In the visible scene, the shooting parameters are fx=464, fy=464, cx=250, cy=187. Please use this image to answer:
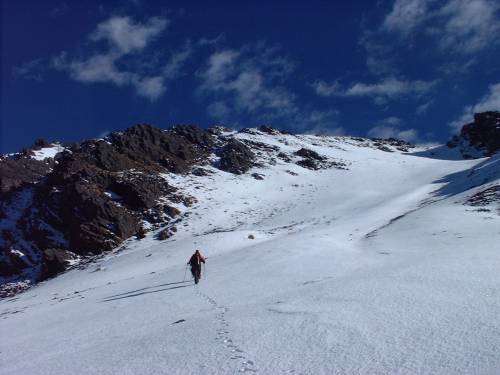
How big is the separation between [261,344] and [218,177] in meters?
58.3

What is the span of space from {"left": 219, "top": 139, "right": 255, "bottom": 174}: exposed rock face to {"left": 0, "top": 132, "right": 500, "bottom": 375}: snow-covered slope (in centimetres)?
3366

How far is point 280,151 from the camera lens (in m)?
86.9

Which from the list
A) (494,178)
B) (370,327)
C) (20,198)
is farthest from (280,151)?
(370,327)

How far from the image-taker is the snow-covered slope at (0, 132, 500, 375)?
305 inches

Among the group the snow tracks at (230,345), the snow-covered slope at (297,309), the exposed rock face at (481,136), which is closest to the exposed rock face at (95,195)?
the snow-covered slope at (297,309)

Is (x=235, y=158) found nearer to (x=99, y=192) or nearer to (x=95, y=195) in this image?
(x=99, y=192)

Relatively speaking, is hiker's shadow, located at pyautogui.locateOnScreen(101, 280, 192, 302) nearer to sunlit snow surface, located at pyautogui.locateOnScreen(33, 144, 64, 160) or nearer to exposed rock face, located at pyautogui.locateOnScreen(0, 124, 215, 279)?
exposed rock face, located at pyautogui.locateOnScreen(0, 124, 215, 279)

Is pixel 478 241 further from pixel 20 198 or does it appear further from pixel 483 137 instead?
pixel 483 137

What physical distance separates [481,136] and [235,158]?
62.2 metres

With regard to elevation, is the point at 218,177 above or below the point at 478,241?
above

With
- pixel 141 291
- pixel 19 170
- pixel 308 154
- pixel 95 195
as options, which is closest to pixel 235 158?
pixel 308 154

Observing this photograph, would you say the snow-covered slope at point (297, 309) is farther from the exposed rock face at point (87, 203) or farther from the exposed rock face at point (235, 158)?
the exposed rock face at point (235, 158)

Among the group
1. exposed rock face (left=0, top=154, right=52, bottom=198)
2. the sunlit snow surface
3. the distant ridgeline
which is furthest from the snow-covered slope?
the sunlit snow surface

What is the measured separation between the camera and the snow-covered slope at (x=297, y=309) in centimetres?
775
